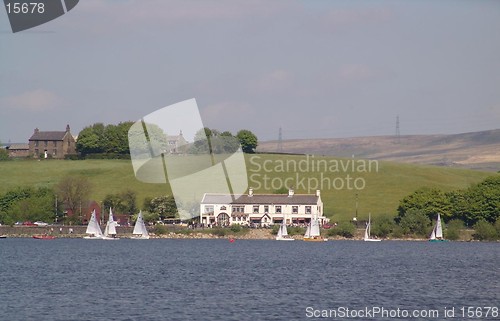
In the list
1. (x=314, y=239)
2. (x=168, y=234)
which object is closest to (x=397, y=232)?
(x=314, y=239)

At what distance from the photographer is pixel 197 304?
47281mm

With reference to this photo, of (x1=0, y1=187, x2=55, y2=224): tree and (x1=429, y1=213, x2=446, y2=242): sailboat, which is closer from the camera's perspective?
(x1=429, y1=213, x2=446, y2=242): sailboat

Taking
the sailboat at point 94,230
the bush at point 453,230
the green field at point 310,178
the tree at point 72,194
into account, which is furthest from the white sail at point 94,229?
the bush at point 453,230

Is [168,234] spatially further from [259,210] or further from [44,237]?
[259,210]

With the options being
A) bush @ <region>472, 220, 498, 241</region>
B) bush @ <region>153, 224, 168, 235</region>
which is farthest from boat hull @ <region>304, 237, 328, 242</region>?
bush @ <region>472, 220, 498, 241</region>

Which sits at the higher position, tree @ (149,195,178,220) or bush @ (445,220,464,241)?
tree @ (149,195,178,220)

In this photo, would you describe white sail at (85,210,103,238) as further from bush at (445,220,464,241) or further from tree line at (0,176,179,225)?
bush at (445,220,464,241)

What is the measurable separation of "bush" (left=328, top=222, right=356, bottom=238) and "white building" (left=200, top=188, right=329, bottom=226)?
1206cm

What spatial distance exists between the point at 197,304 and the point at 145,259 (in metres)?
33.4

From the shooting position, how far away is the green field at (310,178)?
15738cm

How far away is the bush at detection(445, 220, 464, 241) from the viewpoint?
128750 millimetres

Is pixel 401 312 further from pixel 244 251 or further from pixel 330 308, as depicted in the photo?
pixel 244 251
